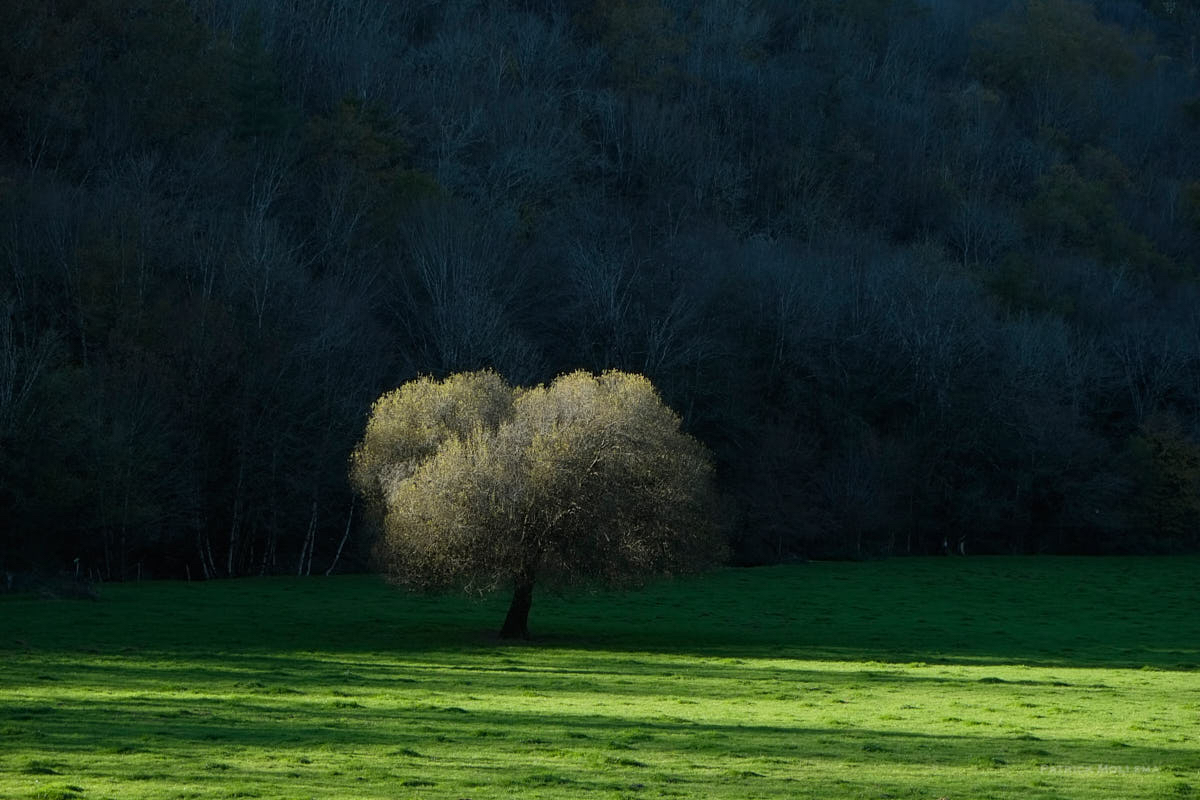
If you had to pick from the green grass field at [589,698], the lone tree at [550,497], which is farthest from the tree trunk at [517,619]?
the green grass field at [589,698]

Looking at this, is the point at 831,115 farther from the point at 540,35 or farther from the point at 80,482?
the point at 80,482

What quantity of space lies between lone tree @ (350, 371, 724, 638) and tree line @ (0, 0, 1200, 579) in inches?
851

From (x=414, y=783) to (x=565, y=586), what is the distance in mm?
19277

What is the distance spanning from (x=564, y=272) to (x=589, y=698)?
57164 mm

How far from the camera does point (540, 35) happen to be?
388 ft

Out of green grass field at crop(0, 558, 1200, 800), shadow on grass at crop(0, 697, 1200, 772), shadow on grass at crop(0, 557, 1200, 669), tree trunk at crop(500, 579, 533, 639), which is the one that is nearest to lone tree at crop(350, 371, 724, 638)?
tree trunk at crop(500, 579, 533, 639)

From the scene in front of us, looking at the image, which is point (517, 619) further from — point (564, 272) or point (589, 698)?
point (564, 272)

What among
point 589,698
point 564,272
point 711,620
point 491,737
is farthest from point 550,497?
point 564,272

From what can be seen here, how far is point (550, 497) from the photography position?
119 ft

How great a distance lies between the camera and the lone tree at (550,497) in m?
36.1

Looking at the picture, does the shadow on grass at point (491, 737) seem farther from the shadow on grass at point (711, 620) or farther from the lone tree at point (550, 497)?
the shadow on grass at point (711, 620)

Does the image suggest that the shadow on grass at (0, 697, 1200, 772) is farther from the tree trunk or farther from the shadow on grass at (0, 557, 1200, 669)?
the tree trunk

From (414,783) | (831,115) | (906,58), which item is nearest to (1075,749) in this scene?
(414,783)

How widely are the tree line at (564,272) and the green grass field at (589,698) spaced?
10875mm
